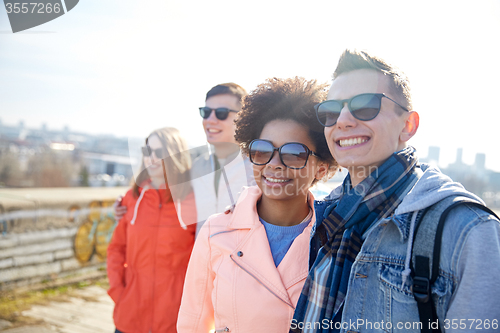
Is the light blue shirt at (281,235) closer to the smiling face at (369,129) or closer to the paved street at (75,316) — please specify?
the smiling face at (369,129)

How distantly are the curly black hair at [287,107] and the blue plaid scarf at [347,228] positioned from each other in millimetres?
544

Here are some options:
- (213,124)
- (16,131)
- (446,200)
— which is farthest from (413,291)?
(16,131)

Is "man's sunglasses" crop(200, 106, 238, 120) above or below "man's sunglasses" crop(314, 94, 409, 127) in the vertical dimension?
above

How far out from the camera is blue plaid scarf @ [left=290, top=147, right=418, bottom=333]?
1.40 m

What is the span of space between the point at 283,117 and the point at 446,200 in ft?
3.40

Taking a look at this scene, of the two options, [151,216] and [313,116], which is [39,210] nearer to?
[151,216]

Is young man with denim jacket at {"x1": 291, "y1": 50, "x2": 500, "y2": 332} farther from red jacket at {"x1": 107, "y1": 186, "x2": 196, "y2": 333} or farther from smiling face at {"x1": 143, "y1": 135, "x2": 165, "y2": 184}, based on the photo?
smiling face at {"x1": 143, "y1": 135, "x2": 165, "y2": 184}

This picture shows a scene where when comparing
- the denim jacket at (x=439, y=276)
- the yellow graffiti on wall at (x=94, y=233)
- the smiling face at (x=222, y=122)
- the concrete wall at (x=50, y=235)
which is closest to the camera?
the denim jacket at (x=439, y=276)

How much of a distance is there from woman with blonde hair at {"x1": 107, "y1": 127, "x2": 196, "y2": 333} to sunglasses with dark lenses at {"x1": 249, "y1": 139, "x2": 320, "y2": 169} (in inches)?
44.2

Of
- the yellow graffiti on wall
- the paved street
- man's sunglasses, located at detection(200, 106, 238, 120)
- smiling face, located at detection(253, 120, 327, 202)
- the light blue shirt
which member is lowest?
the paved street

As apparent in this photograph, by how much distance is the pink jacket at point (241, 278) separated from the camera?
5.32ft

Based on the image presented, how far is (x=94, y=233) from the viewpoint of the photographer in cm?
601

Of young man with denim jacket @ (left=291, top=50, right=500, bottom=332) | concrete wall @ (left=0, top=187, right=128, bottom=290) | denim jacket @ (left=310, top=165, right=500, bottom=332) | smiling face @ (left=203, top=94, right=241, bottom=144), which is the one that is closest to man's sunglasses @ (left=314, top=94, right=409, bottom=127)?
young man with denim jacket @ (left=291, top=50, right=500, bottom=332)

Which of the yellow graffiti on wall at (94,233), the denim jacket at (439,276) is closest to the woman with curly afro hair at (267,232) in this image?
the denim jacket at (439,276)
